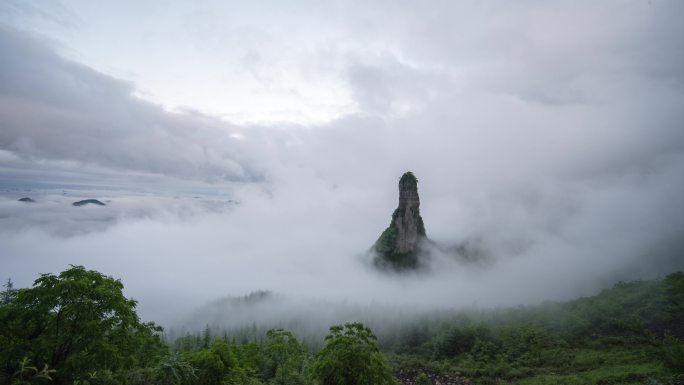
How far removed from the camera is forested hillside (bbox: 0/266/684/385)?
2044 cm

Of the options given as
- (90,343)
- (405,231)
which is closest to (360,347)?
(90,343)

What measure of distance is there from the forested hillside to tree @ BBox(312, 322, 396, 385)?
7 centimetres

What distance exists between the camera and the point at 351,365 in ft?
67.4

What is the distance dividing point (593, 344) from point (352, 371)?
6476cm

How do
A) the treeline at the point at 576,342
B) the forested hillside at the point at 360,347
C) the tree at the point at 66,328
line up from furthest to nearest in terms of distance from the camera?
the treeline at the point at 576,342 → the forested hillside at the point at 360,347 → the tree at the point at 66,328

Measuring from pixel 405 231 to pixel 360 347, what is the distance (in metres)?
153

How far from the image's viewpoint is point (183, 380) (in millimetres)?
24156

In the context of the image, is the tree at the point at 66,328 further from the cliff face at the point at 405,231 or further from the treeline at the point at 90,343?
the cliff face at the point at 405,231

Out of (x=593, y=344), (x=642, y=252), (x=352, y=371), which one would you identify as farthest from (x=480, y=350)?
(x=642, y=252)

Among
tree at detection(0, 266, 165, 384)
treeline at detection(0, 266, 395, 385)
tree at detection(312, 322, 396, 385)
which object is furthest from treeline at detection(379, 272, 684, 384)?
tree at detection(0, 266, 165, 384)

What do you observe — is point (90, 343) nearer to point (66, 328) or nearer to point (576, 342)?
point (66, 328)

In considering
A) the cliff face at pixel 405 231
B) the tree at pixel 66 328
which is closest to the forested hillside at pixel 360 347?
the tree at pixel 66 328

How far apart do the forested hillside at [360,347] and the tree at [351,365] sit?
7 centimetres

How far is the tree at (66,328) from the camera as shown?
65.1 ft
